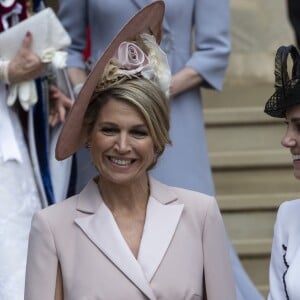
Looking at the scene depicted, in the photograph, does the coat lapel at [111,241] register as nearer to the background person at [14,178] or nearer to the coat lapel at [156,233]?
the coat lapel at [156,233]

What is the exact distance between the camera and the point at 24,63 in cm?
633

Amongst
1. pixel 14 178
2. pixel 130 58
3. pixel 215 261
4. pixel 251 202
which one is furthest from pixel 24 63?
pixel 251 202

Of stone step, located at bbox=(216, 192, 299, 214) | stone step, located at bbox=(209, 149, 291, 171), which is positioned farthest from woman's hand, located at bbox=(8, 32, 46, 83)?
stone step, located at bbox=(209, 149, 291, 171)

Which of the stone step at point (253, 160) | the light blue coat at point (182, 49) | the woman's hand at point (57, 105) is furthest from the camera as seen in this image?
the stone step at point (253, 160)

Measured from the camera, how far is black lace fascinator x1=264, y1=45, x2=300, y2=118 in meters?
4.55

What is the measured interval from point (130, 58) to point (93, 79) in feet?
0.49

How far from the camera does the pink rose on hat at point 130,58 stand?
457 centimetres

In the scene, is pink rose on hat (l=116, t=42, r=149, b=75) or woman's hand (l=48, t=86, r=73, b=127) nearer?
pink rose on hat (l=116, t=42, r=149, b=75)

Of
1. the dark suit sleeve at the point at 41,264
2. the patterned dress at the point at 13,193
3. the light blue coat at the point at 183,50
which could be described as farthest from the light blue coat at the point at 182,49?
the dark suit sleeve at the point at 41,264

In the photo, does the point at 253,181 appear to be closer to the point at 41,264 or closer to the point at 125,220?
the point at 125,220

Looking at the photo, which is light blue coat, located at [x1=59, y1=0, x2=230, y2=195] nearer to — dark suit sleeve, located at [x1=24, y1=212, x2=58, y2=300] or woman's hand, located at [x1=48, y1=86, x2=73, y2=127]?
woman's hand, located at [x1=48, y1=86, x2=73, y2=127]

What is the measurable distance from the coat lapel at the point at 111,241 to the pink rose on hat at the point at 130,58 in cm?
44

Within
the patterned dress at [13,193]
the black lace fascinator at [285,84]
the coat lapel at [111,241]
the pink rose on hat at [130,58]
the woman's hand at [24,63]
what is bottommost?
the patterned dress at [13,193]

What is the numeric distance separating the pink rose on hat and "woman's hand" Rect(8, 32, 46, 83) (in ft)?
5.78
